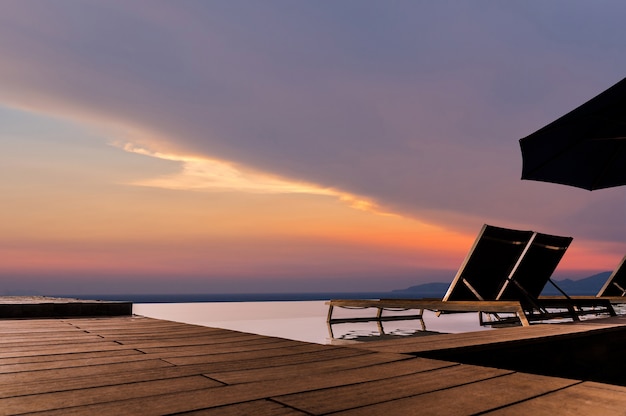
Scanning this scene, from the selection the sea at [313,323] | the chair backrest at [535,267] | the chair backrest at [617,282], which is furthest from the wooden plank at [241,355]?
the chair backrest at [617,282]

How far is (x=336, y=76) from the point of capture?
11172 millimetres

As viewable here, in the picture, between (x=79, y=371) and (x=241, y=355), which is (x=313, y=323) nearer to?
(x=241, y=355)

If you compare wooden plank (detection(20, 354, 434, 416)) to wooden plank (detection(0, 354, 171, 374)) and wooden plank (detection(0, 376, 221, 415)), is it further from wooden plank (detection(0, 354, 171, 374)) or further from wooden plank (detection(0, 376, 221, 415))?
wooden plank (detection(0, 354, 171, 374))

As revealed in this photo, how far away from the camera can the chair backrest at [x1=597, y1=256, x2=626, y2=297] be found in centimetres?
835

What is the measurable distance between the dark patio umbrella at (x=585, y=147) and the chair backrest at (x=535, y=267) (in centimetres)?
82

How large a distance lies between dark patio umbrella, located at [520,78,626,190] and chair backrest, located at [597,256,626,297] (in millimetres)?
2529

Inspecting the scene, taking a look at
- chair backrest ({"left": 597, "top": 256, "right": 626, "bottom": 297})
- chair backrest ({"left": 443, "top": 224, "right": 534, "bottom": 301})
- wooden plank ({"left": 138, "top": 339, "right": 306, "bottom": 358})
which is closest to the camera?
wooden plank ({"left": 138, "top": 339, "right": 306, "bottom": 358})

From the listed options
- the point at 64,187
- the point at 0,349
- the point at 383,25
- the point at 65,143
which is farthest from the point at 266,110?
the point at 0,349

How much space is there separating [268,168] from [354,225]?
9.51ft

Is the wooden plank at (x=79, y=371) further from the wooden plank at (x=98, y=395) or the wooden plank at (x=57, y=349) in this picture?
the wooden plank at (x=57, y=349)

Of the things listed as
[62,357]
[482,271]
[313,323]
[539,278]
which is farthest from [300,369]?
[313,323]

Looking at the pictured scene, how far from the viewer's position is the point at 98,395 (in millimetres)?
1346

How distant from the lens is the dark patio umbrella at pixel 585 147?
497 cm

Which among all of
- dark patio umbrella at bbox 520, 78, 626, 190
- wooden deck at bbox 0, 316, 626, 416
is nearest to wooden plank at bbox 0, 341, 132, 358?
wooden deck at bbox 0, 316, 626, 416
